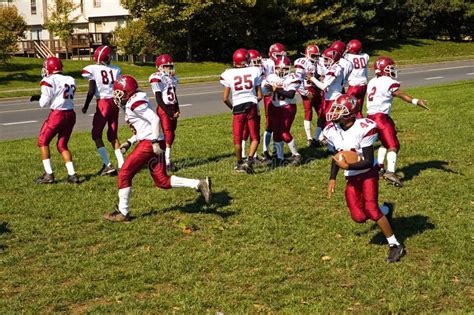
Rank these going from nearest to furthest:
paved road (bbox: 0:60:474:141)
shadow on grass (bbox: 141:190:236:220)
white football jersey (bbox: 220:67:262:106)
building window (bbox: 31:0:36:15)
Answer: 1. shadow on grass (bbox: 141:190:236:220)
2. white football jersey (bbox: 220:67:262:106)
3. paved road (bbox: 0:60:474:141)
4. building window (bbox: 31:0:36:15)

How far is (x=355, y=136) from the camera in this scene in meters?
6.25

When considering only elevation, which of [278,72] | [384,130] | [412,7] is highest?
[412,7]

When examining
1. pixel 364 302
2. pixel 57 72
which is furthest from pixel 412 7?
pixel 364 302

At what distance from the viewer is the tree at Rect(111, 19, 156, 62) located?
41.8m

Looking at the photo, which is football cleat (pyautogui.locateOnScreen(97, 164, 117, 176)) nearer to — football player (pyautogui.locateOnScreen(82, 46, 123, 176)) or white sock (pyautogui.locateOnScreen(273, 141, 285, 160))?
football player (pyautogui.locateOnScreen(82, 46, 123, 176))

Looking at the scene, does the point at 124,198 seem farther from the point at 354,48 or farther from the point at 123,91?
the point at 354,48

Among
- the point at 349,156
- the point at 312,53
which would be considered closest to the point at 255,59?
the point at 312,53

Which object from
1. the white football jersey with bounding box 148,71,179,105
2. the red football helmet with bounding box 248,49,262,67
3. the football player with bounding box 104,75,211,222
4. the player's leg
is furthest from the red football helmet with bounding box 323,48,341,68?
the football player with bounding box 104,75,211,222

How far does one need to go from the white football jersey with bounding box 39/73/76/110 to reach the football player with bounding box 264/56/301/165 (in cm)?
339

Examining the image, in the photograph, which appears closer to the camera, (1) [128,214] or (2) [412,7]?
(1) [128,214]

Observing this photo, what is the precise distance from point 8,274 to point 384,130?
5885 millimetres

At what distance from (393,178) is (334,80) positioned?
8.37 feet

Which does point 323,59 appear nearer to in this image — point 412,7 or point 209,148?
point 209,148

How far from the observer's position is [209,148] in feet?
41.9
